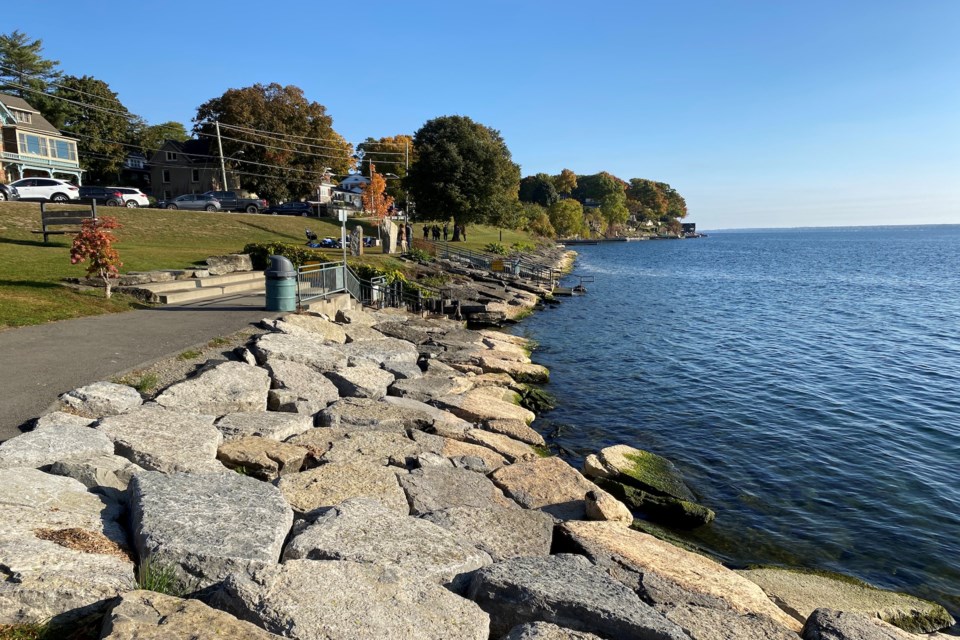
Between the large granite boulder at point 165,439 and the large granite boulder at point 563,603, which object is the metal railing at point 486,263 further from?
the large granite boulder at point 563,603

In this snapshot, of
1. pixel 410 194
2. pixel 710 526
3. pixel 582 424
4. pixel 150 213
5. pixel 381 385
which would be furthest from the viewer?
pixel 410 194

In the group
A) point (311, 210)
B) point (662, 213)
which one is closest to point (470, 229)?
point (311, 210)

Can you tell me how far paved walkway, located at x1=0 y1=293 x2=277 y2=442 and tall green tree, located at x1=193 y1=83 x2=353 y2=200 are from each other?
157ft

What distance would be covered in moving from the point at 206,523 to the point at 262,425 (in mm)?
3272

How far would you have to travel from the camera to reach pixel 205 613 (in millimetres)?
3408

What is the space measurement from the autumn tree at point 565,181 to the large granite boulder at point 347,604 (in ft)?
539

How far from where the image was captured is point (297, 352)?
1141cm

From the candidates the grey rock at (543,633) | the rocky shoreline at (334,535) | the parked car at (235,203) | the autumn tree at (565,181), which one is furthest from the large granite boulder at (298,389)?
the autumn tree at (565,181)

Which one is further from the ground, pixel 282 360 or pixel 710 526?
pixel 282 360

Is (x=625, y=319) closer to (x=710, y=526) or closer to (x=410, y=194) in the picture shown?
(x=710, y=526)

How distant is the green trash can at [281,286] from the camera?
14.8 meters

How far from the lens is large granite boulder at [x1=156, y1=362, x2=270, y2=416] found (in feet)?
26.5

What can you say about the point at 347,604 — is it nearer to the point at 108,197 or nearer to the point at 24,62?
the point at 108,197

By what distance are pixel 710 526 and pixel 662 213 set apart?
202m
